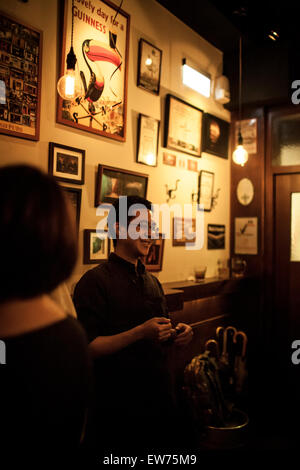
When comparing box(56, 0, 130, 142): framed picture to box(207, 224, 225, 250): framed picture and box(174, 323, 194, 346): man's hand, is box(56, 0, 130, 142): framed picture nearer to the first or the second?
box(174, 323, 194, 346): man's hand

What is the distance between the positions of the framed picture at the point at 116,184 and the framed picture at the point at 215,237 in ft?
3.98

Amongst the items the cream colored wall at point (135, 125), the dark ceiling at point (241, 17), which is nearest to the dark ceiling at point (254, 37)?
the dark ceiling at point (241, 17)

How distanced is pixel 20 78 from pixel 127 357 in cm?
160

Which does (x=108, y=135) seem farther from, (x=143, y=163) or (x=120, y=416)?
(x=120, y=416)

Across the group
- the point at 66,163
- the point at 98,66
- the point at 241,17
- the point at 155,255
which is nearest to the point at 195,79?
the point at 241,17

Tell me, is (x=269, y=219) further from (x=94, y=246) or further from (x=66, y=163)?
(x=66, y=163)

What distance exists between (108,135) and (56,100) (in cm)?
50

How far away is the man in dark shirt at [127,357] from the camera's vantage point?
181 centimetres

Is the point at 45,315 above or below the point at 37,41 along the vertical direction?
below

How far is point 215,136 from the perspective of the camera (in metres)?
4.24

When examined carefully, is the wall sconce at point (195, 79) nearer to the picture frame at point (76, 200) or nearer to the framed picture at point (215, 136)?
the framed picture at point (215, 136)

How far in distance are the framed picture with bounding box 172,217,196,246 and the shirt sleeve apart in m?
1.78
